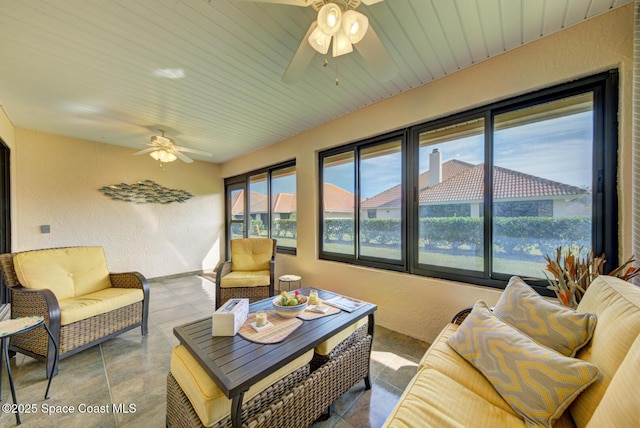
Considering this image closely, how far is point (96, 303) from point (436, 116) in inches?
145

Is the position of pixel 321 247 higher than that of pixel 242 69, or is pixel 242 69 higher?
pixel 242 69

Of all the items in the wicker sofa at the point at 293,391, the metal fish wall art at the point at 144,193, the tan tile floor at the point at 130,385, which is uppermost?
the metal fish wall art at the point at 144,193

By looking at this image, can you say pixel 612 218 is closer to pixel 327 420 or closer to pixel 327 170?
pixel 327 420

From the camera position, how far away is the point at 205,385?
1.05 metres

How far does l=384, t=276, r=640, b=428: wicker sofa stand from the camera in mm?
731

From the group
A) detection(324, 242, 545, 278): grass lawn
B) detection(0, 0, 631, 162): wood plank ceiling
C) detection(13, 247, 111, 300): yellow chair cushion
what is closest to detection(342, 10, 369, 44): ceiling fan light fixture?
detection(0, 0, 631, 162): wood plank ceiling

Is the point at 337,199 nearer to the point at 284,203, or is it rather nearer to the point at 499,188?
the point at 284,203

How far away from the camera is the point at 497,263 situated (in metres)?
2.04

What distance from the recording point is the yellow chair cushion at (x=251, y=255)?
11.6 feet

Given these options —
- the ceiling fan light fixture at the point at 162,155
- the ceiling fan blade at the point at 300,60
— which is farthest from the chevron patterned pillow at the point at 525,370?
the ceiling fan light fixture at the point at 162,155

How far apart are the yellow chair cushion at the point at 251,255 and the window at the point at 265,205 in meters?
0.55

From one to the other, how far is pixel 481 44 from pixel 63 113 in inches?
180

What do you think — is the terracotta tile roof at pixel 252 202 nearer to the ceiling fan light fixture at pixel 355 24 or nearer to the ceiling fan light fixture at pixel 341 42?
the ceiling fan light fixture at pixel 341 42

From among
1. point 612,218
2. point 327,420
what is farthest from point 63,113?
point 612,218
